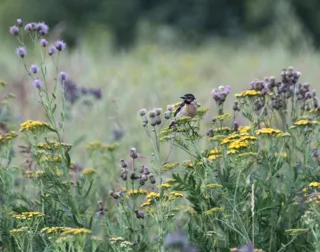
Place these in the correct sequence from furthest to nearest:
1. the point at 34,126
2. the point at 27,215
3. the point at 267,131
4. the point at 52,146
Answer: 1. the point at 52,146
2. the point at 34,126
3. the point at 267,131
4. the point at 27,215

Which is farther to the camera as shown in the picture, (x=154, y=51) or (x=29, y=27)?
(x=154, y=51)

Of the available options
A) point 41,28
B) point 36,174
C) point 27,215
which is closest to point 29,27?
point 41,28

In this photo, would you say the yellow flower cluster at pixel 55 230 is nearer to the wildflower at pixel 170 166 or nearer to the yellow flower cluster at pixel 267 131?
the wildflower at pixel 170 166

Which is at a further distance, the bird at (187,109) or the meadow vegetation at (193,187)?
the bird at (187,109)

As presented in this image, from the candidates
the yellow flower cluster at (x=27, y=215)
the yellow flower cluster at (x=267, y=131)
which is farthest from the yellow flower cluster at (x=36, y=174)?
the yellow flower cluster at (x=267, y=131)

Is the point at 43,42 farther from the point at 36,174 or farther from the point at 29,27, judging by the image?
the point at 36,174

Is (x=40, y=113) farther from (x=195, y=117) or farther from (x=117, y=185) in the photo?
(x=195, y=117)

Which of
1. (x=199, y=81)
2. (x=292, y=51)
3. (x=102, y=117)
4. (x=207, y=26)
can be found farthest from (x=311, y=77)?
(x=207, y=26)

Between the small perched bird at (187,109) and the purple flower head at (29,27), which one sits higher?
the purple flower head at (29,27)

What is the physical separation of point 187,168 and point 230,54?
1849 cm

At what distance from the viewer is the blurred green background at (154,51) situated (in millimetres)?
9711

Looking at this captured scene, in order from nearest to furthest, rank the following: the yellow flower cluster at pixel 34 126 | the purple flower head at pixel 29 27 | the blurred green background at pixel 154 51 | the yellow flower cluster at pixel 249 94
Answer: the yellow flower cluster at pixel 34 126 → the yellow flower cluster at pixel 249 94 → the purple flower head at pixel 29 27 → the blurred green background at pixel 154 51

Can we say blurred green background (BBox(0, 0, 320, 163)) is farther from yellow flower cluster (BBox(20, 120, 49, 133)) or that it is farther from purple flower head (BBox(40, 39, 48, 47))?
yellow flower cluster (BBox(20, 120, 49, 133))

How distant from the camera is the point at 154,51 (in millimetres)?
13133
